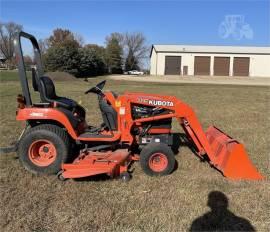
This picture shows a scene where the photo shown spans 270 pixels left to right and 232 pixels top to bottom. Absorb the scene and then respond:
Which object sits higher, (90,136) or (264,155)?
(90,136)

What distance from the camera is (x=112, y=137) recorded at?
583 centimetres

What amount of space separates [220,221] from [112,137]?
225 cm

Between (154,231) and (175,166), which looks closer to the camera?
(154,231)

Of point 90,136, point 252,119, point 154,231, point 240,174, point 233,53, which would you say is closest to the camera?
point 154,231

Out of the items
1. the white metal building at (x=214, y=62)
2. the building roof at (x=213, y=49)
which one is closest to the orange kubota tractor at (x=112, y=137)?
the white metal building at (x=214, y=62)

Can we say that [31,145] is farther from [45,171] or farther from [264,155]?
[264,155]

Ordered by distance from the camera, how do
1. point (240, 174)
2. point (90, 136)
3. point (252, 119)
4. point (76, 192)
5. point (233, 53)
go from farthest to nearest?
point (233, 53)
point (252, 119)
point (90, 136)
point (240, 174)
point (76, 192)

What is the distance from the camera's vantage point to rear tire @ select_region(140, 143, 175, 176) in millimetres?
5562

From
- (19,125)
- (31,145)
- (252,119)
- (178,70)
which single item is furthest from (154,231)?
(178,70)

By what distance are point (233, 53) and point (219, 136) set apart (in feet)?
198

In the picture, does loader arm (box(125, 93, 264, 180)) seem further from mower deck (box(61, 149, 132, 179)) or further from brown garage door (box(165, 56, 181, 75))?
brown garage door (box(165, 56, 181, 75))

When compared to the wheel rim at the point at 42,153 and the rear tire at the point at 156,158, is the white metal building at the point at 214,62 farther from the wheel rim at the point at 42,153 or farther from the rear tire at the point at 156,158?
the wheel rim at the point at 42,153

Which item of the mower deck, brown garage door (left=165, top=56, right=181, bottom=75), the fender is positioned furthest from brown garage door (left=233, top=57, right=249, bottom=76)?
the fender

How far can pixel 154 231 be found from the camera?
391 centimetres
